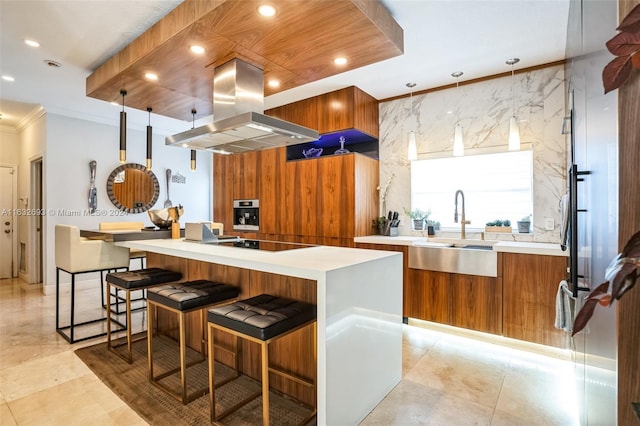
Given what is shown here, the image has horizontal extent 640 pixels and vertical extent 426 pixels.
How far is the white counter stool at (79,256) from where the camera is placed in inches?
114

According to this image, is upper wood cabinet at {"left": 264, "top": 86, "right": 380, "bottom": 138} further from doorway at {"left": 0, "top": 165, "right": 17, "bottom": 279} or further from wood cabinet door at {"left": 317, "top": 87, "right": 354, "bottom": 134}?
doorway at {"left": 0, "top": 165, "right": 17, "bottom": 279}

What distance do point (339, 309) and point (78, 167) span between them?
5303 millimetres

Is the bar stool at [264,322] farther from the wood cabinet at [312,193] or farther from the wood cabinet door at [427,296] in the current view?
the wood cabinet at [312,193]

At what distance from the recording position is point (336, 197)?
385 cm

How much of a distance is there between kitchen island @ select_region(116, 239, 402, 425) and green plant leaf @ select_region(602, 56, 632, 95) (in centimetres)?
118

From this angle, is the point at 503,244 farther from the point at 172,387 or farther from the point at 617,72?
the point at 172,387

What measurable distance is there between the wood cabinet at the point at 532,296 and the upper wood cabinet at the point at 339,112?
85.4 inches

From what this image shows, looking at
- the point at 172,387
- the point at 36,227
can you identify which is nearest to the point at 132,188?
the point at 36,227

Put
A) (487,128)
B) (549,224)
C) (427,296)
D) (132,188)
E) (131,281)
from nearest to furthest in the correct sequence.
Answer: (131,281) → (549,224) → (427,296) → (487,128) → (132,188)

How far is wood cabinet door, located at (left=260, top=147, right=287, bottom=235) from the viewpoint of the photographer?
438 cm

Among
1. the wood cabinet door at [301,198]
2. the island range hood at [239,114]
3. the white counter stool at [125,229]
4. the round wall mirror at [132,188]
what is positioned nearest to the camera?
the island range hood at [239,114]

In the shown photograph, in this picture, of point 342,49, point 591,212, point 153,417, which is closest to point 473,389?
point 591,212

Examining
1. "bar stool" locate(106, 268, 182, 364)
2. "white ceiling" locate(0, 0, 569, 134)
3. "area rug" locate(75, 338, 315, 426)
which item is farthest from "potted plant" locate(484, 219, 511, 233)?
"bar stool" locate(106, 268, 182, 364)

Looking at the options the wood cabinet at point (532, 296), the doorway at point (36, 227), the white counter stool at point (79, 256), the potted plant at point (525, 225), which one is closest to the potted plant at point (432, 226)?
the potted plant at point (525, 225)
